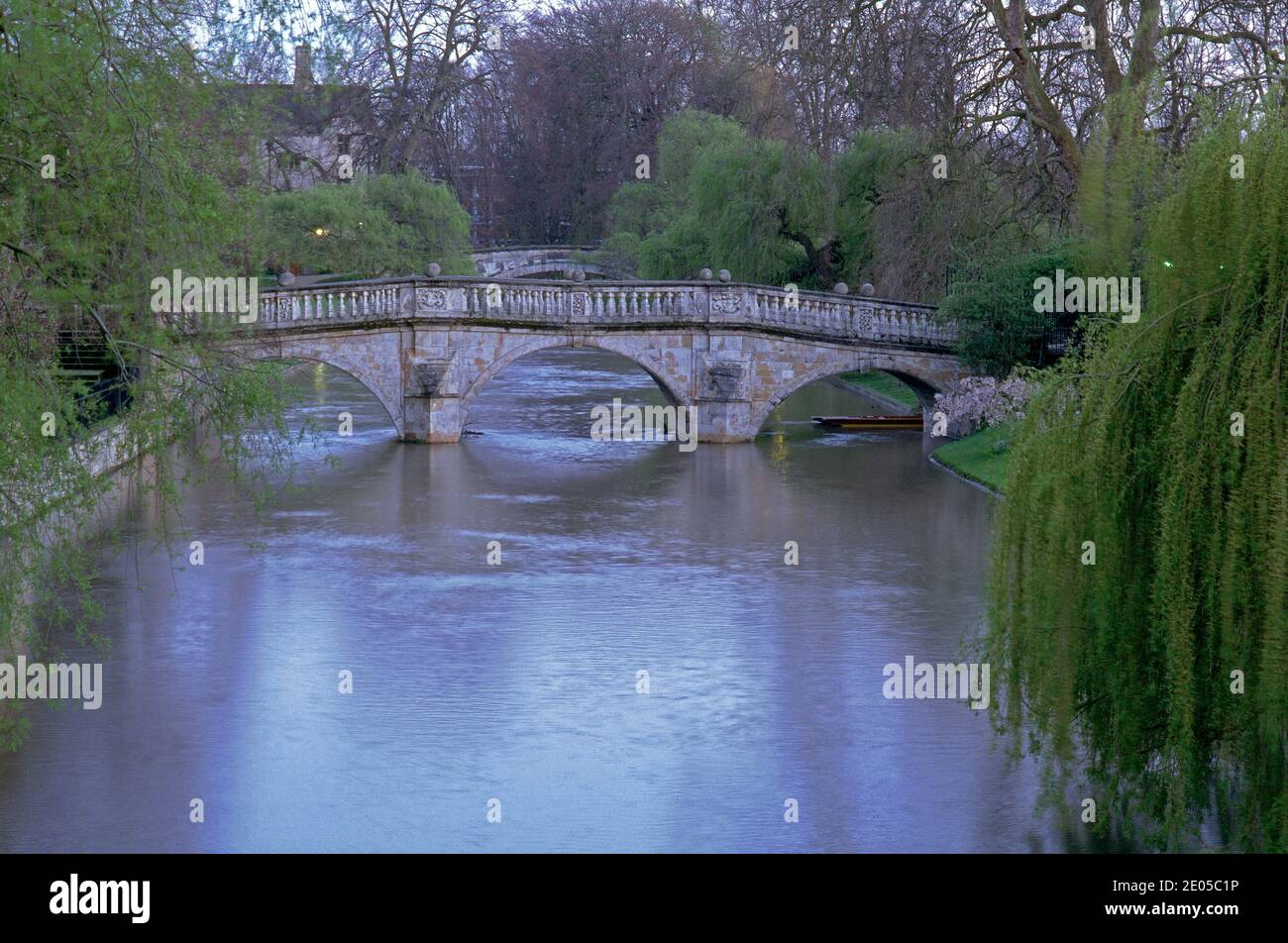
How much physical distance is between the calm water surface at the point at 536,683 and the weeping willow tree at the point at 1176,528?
1391 mm

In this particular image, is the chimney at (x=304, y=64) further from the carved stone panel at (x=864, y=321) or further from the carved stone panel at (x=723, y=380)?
the carved stone panel at (x=864, y=321)

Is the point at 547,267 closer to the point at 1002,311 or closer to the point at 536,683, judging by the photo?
the point at 1002,311

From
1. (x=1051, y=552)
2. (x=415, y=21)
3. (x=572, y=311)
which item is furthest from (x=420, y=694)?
(x=415, y=21)

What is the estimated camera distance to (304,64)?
39.0 feet

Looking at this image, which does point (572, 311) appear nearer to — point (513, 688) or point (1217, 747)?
point (513, 688)

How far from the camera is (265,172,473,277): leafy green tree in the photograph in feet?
139

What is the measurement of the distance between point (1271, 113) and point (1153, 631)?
2.72 meters

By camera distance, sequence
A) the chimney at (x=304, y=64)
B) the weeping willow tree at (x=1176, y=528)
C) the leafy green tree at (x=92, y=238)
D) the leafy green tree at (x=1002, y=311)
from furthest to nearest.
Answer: the leafy green tree at (x=1002, y=311), the chimney at (x=304, y=64), the leafy green tree at (x=92, y=238), the weeping willow tree at (x=1176, y=528)

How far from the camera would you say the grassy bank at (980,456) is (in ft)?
79.1

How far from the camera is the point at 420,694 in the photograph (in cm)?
1266

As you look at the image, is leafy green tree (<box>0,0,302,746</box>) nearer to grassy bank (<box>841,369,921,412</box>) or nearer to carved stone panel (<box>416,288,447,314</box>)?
carved stone panel (<box>416,288,447,314</box>)

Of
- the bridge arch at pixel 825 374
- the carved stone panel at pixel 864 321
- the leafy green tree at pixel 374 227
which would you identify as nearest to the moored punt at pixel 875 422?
the bridge arch at pixel 825 374

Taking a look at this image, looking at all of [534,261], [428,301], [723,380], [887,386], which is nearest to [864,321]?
[723,380]

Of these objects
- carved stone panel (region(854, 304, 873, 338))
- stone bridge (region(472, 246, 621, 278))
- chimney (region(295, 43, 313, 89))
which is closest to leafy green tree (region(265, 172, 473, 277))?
stone bridge (region(472, 246, 621, 278))
